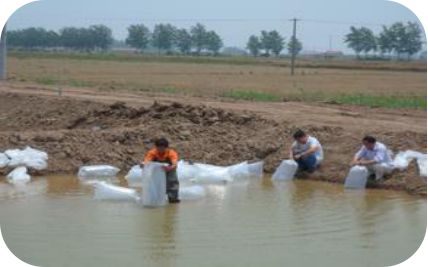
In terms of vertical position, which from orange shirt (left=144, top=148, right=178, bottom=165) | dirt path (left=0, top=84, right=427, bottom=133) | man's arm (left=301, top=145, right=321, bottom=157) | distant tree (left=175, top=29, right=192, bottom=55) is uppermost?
distant tree (left=175, top=29, right=192, bottom=55)

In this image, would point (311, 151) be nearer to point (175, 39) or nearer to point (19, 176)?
point (19, 176)

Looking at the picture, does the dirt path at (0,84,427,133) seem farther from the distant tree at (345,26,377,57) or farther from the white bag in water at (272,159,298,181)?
the distant tree at (345,26,377,57)

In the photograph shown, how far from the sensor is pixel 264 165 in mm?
13594

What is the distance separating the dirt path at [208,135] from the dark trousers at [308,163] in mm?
157

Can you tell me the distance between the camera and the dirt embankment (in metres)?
13.0

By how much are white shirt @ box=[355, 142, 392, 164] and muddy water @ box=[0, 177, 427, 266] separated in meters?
0.54

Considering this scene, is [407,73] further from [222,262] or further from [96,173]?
[222,262]

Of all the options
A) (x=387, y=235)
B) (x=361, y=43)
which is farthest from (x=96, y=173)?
(x=361, y=43)

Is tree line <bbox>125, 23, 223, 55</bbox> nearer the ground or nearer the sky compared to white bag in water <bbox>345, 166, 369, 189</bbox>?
nearer the sky

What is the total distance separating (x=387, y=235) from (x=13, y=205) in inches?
196

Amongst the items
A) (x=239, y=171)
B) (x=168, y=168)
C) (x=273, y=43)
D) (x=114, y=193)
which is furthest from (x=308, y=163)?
(x=273, y=43)

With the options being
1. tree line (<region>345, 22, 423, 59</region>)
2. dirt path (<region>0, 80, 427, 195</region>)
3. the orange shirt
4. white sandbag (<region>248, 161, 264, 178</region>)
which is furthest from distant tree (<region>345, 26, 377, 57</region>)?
the orange shirt

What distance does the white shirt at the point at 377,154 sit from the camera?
1175cm

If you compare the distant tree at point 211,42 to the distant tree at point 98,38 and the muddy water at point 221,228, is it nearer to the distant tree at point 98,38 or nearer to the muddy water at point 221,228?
the distant tree at point 98,38
